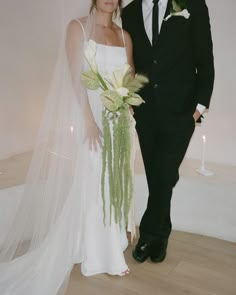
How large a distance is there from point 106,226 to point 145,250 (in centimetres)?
36

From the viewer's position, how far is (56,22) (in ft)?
11.8

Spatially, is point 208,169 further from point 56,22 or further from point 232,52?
point 56,22

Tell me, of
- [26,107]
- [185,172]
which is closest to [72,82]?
[185,172]

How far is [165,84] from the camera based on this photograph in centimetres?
216

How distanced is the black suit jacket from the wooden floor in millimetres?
917

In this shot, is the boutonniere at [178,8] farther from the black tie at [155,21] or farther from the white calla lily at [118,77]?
the white calla lily at [118,77]

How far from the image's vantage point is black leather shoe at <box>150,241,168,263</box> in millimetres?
2264

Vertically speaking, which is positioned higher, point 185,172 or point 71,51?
point 71,51

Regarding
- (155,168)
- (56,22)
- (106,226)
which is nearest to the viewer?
(106,226)

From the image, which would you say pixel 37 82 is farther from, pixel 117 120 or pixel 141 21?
pixel 117 120

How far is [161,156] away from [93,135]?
48cm

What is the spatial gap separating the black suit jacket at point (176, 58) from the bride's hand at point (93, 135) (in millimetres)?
405

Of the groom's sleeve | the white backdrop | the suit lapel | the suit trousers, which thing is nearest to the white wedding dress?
the suit lapel

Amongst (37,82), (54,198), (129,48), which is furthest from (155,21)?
(37,82)
